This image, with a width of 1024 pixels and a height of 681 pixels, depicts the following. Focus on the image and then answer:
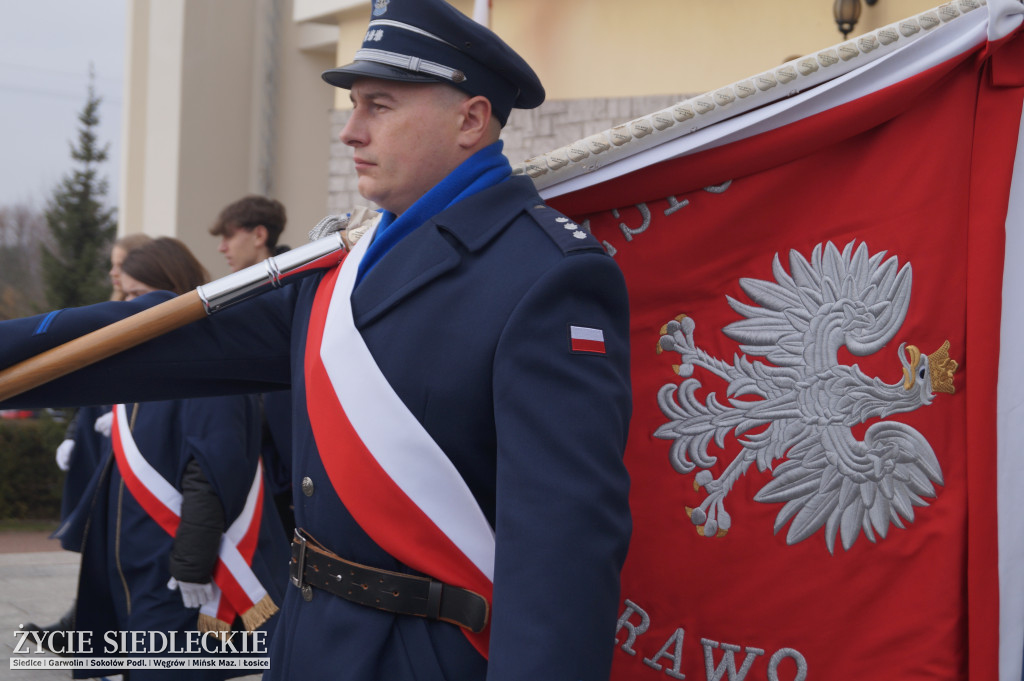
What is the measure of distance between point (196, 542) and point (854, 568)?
2.28 m

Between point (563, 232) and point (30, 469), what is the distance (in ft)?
43.6

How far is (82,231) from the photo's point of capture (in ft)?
68.4

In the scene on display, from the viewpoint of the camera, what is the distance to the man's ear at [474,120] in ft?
6.62

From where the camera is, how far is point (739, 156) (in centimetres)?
219

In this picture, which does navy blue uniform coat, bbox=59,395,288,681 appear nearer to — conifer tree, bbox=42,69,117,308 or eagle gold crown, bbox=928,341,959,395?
eagle gold crown, bbox=928,341,959,395

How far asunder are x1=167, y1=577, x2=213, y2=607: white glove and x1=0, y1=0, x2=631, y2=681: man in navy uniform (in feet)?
5.62

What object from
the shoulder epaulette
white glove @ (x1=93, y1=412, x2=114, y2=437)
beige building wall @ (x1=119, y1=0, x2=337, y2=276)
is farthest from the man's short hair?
beige building wall @ (x1=119, y1=0, x2=337, y2=276)

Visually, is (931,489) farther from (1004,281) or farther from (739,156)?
(739,156)

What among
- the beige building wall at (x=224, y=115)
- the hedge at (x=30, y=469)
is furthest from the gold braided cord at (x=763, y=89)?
the hedge at (x=30, y=469)

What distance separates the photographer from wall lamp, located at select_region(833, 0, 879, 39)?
20.6ft

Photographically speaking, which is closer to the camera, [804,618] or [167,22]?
[804,618]

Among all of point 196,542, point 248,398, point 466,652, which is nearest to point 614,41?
point 248,398

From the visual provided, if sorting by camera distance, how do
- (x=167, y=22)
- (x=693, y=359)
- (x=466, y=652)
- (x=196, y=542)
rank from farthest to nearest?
(x=167, y=22) < (x=196, y=542) < (x=693, y=359) < (x=466, y=652)

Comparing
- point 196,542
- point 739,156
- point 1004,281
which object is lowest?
point 196,542
